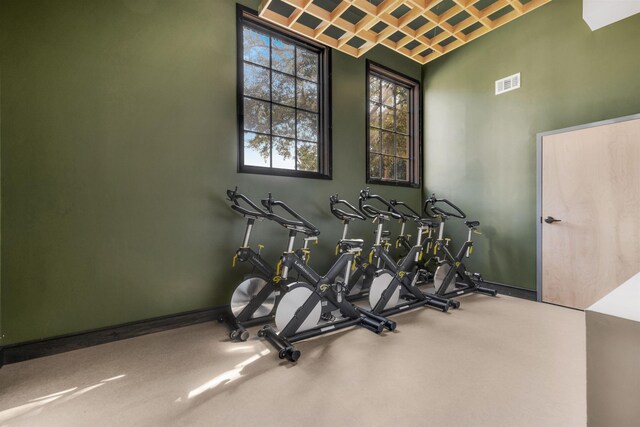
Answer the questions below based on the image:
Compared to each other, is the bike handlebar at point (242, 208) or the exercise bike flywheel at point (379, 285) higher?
the bike handlebar at point (242, 208)

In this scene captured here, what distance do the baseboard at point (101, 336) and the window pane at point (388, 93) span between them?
389 centimetres

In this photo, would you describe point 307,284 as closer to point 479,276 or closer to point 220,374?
point 220,374

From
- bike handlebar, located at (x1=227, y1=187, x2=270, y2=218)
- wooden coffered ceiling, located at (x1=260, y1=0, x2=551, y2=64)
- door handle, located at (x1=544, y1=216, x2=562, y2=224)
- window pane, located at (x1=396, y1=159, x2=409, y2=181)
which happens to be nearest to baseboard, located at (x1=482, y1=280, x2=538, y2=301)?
door handle, located at (x1=544, y1=216, x2=562, y2=224)

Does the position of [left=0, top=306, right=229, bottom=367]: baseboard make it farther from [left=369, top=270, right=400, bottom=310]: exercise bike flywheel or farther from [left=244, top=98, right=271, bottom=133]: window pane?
[left=244, top=98, right=271, bottom=133]: window pane

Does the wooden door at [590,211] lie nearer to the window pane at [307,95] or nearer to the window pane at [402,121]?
the window pane at [402,121]

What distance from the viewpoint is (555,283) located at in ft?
11.1

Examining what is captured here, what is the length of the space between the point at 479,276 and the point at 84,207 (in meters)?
4.63

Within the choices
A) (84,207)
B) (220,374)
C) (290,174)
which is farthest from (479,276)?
(84,207)

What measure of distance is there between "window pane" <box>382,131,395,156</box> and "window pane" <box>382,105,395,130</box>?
0.37 ft

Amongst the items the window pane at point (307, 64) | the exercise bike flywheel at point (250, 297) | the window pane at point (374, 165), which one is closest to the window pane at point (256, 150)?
the window pane at point (307, 64)

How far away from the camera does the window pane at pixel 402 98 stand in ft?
15.9

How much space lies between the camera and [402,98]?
4.90 m

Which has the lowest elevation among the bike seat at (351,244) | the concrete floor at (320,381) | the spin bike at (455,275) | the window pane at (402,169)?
the concrete floor at (320,381)

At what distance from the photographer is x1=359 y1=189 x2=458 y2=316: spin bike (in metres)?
3.07
